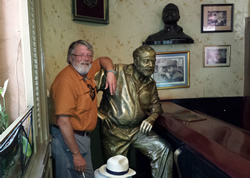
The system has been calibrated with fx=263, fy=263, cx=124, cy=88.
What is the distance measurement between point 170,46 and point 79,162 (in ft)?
7.54

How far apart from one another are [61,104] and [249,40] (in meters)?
2.91

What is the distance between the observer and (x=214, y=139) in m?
1.78

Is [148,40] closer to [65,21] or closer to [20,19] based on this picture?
[65,21]

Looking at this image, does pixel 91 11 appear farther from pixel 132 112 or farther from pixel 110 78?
pixel 132 112

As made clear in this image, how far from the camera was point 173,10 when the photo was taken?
10.7 ft

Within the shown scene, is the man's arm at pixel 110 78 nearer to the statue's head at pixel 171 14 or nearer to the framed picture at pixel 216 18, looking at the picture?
the statue's head at pixel 171 14

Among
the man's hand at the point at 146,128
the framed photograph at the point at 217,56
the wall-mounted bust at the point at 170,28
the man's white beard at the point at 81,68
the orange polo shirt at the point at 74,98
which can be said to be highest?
the wall-mounted bust at the point at 170,28

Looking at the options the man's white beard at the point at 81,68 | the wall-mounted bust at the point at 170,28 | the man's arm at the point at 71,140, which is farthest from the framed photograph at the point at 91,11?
the man's arm at the point at 71,140

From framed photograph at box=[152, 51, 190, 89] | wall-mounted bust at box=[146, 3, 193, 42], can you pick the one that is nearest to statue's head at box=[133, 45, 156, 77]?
wall-mounted bust at box=[146, 3, 193, 42]

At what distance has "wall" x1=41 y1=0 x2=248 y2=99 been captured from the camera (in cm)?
328

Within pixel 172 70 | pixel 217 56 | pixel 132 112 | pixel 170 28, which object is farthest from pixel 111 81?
pixel 217 56

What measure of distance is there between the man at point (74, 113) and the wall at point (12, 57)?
311mm

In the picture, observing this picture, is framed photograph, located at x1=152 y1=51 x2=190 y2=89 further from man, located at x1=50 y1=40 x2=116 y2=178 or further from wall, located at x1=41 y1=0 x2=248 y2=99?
man, located at x1=50 y1=40 x2=116 y2=178

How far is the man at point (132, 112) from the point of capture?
2.20 m
